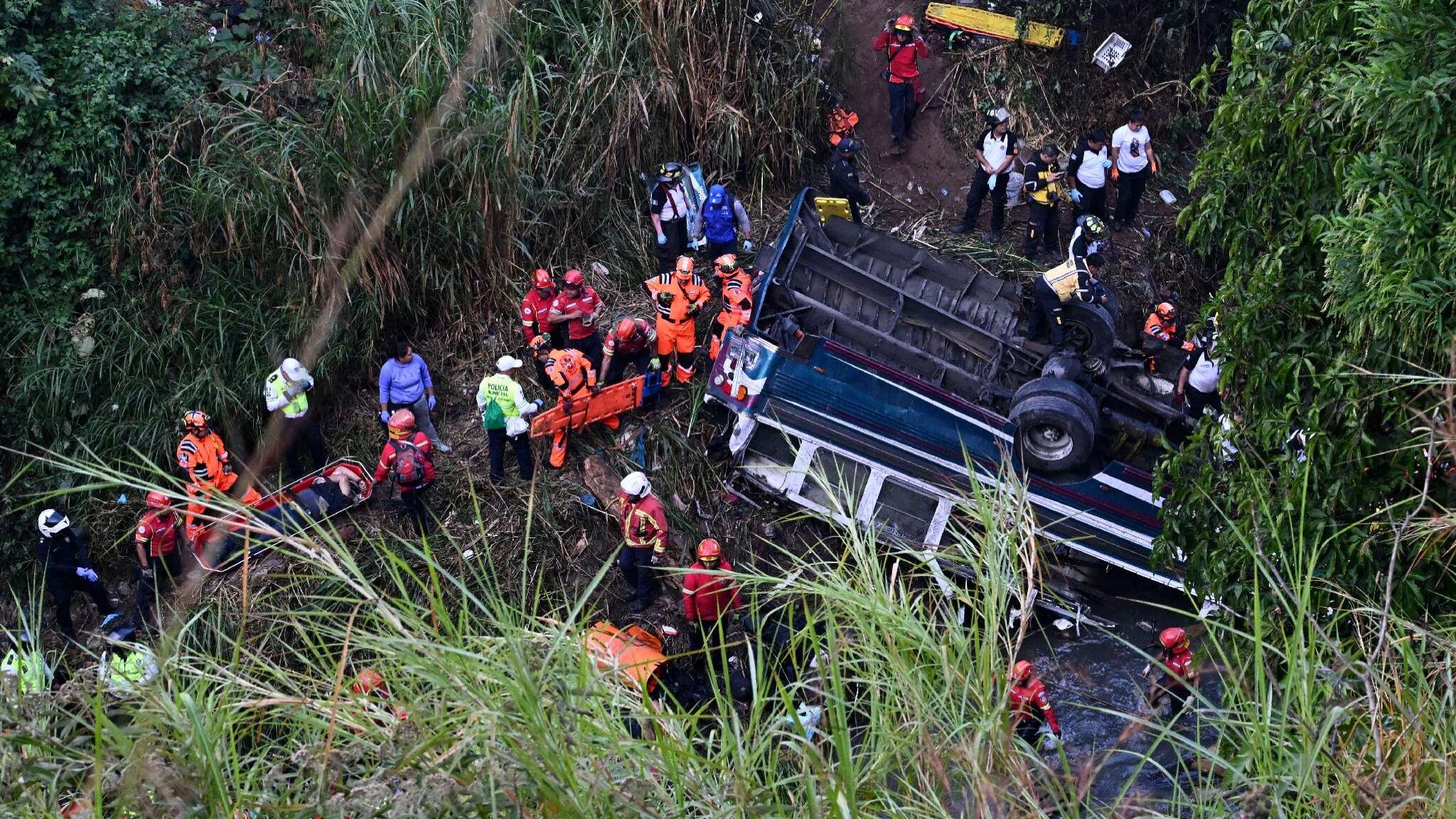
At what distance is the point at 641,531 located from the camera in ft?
29.7

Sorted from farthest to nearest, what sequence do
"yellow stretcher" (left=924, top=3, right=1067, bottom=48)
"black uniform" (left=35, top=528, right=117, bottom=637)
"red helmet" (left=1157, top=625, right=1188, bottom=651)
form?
"yellow stretcher" (left=924, top=3, right=1067, bottom=48) < "black uniform" (left=35, top=528, right=117, bottom=637) < "red helmet" (left=1157, top=625, right=1188, bottom=651)

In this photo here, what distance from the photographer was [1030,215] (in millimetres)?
12023

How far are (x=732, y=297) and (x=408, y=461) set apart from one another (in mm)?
2889

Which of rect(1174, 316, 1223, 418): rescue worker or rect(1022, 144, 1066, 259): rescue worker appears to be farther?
rect(1022, 144, 1066, 259): rescue worker

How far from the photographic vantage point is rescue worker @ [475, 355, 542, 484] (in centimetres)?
978

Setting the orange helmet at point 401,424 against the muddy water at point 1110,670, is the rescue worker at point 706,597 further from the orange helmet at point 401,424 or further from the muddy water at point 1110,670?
the orange helmet at point 401,424

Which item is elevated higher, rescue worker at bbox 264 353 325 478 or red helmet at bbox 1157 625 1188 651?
red helmet at bbox 1157 625 1188 651

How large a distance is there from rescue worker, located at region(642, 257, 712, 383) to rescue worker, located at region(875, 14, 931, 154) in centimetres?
377

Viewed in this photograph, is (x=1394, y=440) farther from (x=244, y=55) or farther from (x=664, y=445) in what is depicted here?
(x=244, y=55)

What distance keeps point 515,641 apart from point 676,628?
19.4 feet

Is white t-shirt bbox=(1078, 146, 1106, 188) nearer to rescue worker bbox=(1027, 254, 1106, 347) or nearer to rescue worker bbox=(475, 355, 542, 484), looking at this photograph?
rescue worker bbox=(1027, 254, 1106, 347)

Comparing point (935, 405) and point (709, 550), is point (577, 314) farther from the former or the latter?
point (935, 405)

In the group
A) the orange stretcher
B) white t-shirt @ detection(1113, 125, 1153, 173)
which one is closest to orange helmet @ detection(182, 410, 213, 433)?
the orange stretcher

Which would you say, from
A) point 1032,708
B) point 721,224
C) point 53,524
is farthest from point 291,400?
point 1032,708
